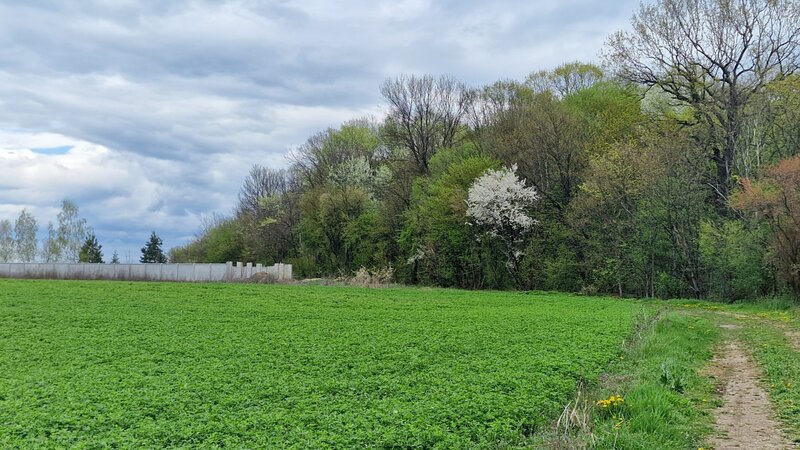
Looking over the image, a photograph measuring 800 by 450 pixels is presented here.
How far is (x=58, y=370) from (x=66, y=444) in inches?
167

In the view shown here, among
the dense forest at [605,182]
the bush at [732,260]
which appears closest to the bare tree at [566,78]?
the dense forest at [605,182]

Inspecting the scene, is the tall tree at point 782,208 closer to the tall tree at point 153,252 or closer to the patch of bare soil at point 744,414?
the patch of bare soil at point 744,414

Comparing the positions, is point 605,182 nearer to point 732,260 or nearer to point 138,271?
point 732,260

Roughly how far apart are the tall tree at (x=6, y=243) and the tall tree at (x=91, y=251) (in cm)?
1112

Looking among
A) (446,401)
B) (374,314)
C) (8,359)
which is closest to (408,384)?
(446,401)

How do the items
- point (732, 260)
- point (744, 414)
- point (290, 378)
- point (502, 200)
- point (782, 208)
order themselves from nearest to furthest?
point (744, 414)
point (290, 378)
point (782, 208)
point (732, 260)
point (502, 200)

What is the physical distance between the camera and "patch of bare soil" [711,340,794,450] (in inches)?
245

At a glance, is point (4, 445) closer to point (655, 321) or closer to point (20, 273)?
point (655, 321)

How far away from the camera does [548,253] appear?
116 ft

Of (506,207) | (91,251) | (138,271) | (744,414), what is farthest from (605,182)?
(91,251)

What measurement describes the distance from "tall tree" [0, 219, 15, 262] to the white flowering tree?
68459 mm

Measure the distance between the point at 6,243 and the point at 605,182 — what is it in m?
78.4

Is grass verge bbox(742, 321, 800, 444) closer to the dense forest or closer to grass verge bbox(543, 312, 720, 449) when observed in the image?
grass verge bbox(543, 312, 720, 449)

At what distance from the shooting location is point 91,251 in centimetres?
7112
